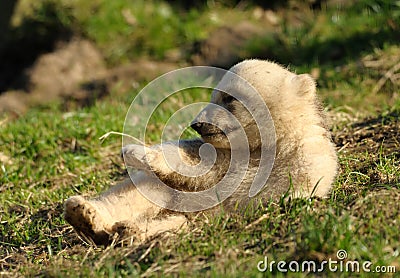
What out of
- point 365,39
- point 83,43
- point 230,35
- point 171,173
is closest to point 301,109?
point 171,173

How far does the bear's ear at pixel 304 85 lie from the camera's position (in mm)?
4660

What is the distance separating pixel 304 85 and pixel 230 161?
2.40 ft

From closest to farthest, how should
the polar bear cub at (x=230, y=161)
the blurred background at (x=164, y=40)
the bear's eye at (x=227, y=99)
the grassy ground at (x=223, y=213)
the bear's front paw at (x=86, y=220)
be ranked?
the grassy ground at (x=223, y=213) → the bear's front paw at (x=86, y=220) → the polar bear cub at (x=230, y=161) → the bear's eye at (x=227, y=99) → the blurred background at (x=164, y=40)

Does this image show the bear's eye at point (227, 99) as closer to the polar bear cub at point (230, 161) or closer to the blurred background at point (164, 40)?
the polar bear cub at point (230, 161)

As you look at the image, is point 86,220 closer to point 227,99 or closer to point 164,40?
point 227,99

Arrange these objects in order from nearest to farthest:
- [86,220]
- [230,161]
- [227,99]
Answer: [86,220], [230,161], [227,99]

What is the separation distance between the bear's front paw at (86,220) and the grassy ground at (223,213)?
10 cm

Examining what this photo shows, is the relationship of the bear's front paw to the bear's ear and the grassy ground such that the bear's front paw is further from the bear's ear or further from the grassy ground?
the bear's ear

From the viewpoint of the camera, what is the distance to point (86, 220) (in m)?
4.05

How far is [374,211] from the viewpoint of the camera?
3879mm

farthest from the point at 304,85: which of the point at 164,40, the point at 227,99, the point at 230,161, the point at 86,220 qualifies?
the point at 164,40

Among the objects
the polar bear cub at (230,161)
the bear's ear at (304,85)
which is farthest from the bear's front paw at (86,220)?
the bear's ear at (304,85)

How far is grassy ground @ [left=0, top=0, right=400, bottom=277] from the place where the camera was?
3.64 metres

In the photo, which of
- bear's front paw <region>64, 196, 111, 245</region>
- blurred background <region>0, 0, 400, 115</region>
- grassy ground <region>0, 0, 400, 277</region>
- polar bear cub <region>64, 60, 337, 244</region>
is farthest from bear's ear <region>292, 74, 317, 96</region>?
blurred background <region>0, 0, 400, 115</region>
